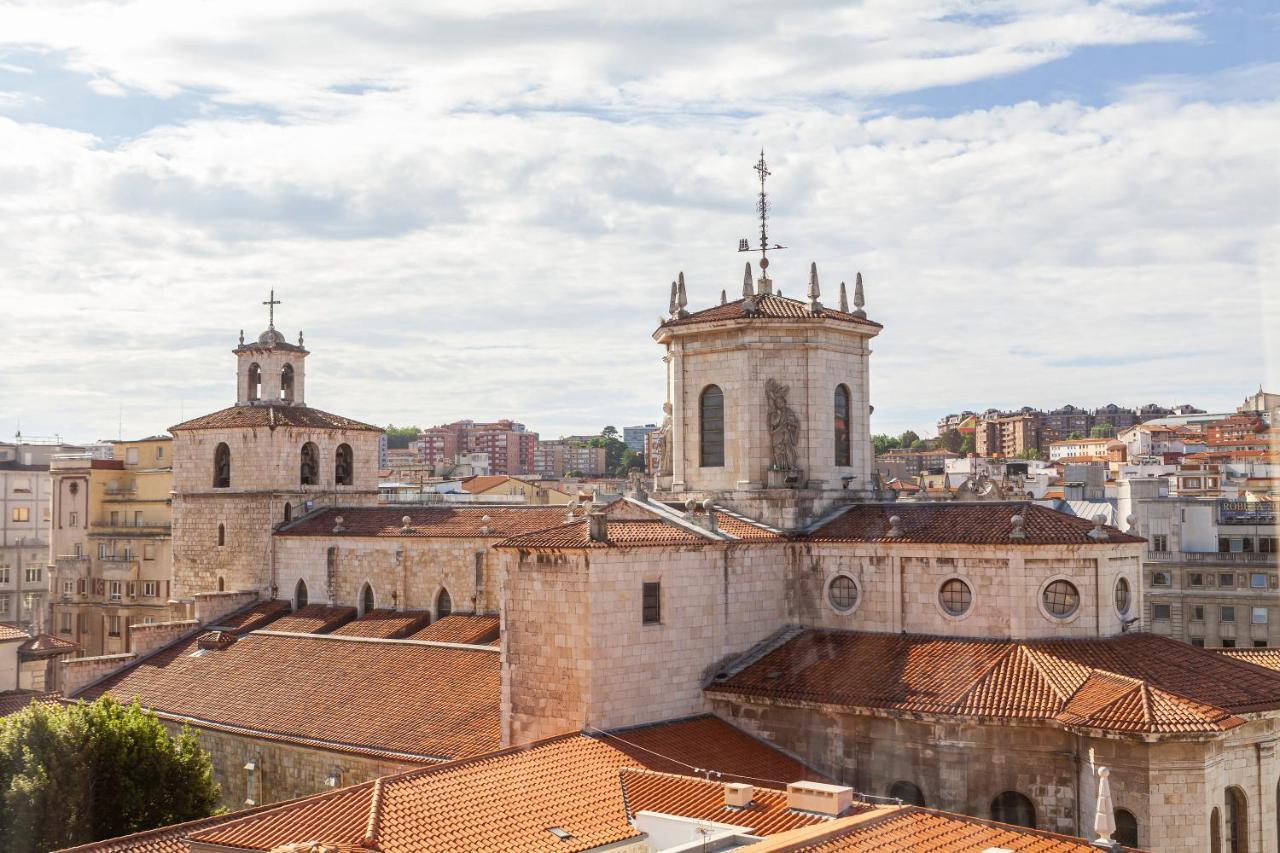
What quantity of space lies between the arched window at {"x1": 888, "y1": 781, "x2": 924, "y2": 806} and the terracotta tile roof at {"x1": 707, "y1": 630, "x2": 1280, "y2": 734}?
173 centimetres

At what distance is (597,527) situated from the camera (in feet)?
92.8

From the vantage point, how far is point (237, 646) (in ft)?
137

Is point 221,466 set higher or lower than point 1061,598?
higher

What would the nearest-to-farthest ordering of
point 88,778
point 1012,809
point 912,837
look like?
point 912,837
point 1012,809
point 88,778

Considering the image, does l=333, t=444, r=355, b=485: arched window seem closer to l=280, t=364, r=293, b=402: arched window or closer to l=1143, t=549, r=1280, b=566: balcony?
l=280, t=364, r=293, b=402: arched window

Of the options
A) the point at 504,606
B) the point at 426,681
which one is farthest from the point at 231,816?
the point at 426,681

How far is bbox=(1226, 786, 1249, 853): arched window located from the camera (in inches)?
1022

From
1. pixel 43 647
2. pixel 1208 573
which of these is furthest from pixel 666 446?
pixel 1208 573

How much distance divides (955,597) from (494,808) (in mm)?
12326

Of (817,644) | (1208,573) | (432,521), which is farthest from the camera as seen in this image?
(1208,573)

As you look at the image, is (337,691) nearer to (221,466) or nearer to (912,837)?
(221,466)

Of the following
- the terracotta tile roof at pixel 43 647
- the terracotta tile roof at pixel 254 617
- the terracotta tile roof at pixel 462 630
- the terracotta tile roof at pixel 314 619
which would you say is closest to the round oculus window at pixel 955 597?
the terracotta tile roof at pixel 462 630

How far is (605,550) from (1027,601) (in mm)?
9505

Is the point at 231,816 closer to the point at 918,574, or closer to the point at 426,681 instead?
the point at 426,681
